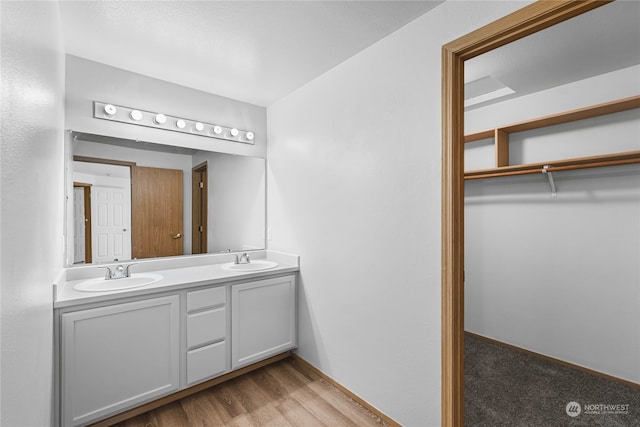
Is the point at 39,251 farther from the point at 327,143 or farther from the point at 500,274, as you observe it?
the point at 500,274

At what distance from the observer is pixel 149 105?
2422 millimetres

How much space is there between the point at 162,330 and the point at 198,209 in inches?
42.3

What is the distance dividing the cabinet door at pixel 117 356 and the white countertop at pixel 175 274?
0.08m

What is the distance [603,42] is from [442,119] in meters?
1.36

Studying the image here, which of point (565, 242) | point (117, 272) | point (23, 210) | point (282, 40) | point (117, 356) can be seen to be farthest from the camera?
point (565, 242)

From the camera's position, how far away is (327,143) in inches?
92.0

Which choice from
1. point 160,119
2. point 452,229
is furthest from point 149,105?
point 452,229

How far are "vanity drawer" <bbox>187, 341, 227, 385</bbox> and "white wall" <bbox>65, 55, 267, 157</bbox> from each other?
5.43 feet

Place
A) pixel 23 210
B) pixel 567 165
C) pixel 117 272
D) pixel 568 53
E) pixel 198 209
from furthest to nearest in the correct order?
pixel 198 209 < pixel 567 165 < pixel 117 272 < pixel 568 53 < pixel 23 210

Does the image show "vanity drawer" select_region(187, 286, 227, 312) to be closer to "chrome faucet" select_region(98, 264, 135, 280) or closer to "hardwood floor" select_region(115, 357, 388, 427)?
"chrome faucet" select_region(98, 264, 135, 280)

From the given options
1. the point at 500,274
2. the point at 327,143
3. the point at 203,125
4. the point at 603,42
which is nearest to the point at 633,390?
the point at 500,274

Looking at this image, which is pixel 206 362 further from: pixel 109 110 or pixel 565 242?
pixel 565 242

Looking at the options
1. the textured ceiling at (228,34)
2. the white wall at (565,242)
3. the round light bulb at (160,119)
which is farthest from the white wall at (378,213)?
the white wall at (565,242)

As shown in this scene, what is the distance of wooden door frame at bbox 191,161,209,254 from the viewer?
2.66 m
